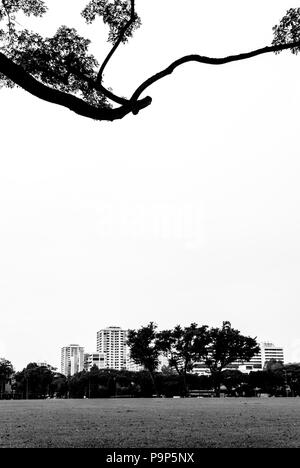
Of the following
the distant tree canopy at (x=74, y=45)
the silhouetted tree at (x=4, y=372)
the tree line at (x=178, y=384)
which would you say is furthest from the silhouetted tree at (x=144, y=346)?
the distant tree canopy at (x=74, y=45)

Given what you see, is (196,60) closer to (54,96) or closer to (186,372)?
(54,96)

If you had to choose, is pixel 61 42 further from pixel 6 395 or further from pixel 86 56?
pixel 6 395

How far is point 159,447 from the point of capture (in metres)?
9.51

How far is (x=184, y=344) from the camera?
70375 millimetres

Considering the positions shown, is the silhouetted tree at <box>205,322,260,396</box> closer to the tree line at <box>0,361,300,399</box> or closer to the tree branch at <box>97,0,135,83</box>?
the tree line at <box>0,361,300,399</box>

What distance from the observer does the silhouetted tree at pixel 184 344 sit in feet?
228

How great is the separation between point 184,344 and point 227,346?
6004 millimetres

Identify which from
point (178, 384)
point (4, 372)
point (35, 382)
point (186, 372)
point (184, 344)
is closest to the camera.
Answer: point (184, 344)

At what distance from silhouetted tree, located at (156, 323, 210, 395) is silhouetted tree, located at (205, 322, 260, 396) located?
3.71 ft

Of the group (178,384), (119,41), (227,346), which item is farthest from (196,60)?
(178,384)

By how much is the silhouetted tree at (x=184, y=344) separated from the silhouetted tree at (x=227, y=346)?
1.13 meters
